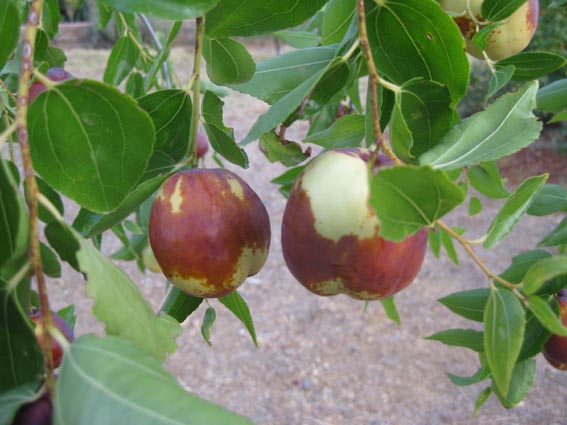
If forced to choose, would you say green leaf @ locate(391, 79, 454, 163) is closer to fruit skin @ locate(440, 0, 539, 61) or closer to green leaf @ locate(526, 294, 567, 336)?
green leaf @ locate(526, 294, 567, 336)

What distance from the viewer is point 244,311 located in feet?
2.84

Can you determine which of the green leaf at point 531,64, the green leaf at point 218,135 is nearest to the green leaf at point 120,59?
the green leaf at point 218,135

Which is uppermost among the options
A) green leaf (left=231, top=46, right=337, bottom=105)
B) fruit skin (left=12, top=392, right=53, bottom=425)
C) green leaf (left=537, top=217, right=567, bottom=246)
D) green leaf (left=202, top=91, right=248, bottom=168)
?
green leaf (left=231, top=46, right=337, bottom=105)

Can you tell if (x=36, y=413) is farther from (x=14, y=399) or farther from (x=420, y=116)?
(x=420, y=116)

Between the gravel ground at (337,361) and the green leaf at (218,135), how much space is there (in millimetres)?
2022

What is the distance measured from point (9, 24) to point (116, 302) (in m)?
Result: 0.28

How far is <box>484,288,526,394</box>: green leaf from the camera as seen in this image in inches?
22.2

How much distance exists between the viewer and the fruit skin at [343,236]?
590 millimetres

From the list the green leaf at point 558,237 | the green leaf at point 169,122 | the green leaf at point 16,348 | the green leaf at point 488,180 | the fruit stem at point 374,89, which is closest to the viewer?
the green leaf at point 16,348

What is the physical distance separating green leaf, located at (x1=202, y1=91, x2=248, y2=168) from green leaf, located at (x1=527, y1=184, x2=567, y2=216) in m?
0.59

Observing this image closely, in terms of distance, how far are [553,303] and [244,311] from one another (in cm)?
42

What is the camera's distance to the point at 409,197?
482 mm

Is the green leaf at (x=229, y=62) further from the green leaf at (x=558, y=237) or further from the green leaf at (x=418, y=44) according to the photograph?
the green leaf at (x=558, y=237)

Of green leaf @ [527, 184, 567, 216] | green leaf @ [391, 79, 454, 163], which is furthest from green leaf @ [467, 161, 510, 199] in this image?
green leaf @ [391, 79, 454, 163]
